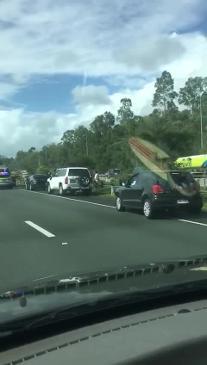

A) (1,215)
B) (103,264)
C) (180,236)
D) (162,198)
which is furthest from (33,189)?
(103,264)

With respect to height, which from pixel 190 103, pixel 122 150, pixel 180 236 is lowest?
pixel 180 236

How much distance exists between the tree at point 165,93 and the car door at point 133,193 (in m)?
102

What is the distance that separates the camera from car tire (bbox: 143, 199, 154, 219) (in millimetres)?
18750

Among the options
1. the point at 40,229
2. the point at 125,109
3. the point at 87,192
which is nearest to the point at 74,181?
the point at 87,192

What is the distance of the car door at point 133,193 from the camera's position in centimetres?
1999

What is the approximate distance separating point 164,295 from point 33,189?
47056 mm

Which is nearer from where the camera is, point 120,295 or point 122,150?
point 120,295

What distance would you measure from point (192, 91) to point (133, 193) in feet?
357

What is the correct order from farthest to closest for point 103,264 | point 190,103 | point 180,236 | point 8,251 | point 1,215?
point 190,103 → point 1,215 → point 180,236 → point 8,251 → point 103,264

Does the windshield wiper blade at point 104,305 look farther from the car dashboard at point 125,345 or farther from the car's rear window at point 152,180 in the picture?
the car's rear window at point 152,180

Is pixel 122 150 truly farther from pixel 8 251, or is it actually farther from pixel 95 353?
pixel 95 353

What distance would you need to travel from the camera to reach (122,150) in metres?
44.5

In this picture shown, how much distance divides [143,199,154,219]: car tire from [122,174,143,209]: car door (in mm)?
560

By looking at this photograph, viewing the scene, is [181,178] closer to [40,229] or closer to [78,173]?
[40,229]
